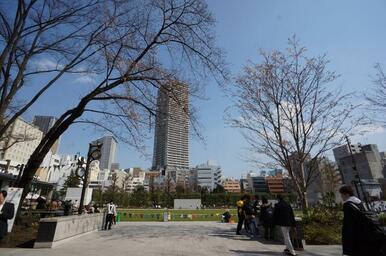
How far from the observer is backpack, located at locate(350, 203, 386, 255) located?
395 centimetres

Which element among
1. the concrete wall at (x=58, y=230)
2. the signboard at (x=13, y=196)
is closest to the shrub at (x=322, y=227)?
the concrete wall at (x=58, y=230)

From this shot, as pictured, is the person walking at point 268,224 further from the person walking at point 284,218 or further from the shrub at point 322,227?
the person walking at point 284,218

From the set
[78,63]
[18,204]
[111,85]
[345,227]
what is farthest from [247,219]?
[78,63]

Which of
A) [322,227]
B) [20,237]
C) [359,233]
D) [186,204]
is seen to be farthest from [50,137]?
[186,204]

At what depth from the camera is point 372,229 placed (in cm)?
403

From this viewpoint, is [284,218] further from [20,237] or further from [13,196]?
[13,196]

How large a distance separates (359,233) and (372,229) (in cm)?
21

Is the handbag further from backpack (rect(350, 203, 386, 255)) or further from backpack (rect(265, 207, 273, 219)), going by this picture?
backpack (rect(350, 203, 386, 255))

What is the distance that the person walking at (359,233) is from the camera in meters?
3.95

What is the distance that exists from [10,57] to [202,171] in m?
123

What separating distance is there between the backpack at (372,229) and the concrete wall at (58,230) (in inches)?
330

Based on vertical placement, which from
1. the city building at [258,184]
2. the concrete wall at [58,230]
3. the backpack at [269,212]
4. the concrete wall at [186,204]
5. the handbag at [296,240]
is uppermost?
the city building at [258,184]

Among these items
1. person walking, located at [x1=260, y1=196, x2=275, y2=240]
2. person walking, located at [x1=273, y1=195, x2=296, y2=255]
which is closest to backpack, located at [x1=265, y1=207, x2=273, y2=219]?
person walking, located at [x1=260, y1=196, x2=275, y2=240]

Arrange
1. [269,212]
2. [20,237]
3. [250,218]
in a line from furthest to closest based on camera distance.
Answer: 1. [250,218]
2. [269,212]
3. [20,237]
